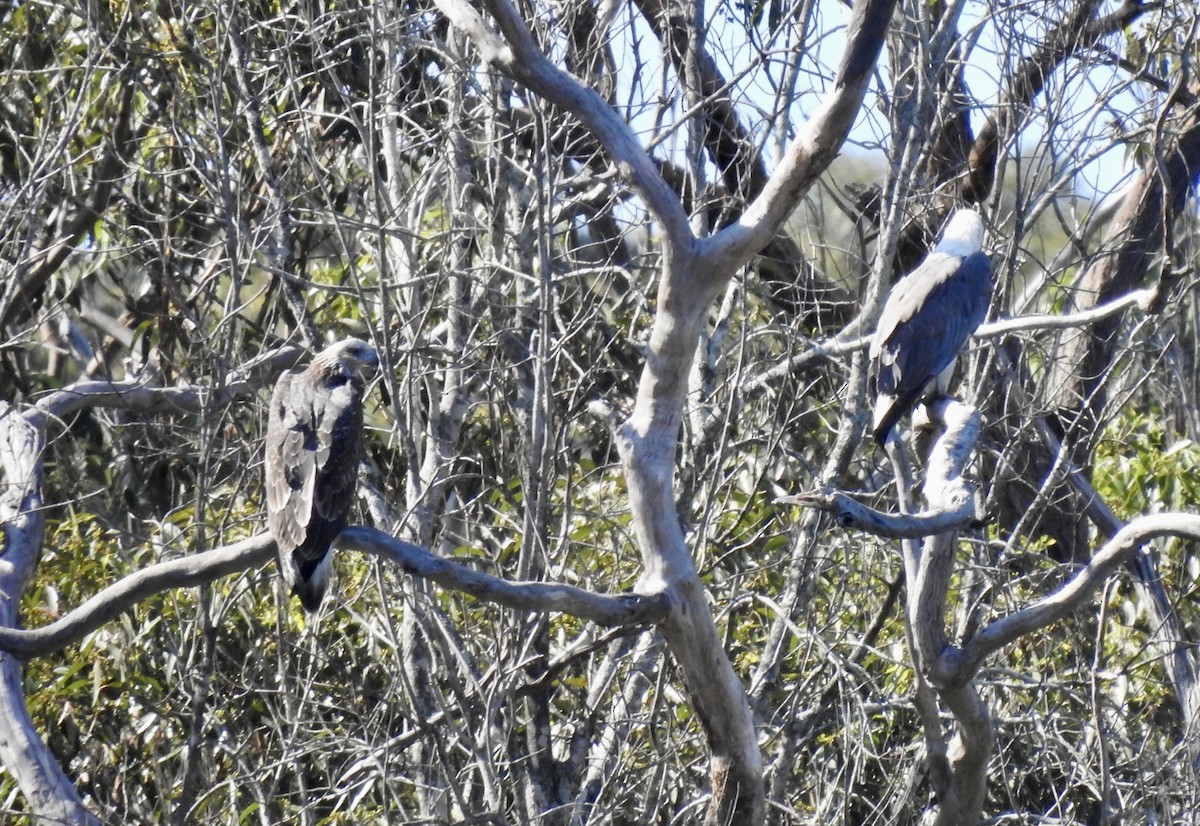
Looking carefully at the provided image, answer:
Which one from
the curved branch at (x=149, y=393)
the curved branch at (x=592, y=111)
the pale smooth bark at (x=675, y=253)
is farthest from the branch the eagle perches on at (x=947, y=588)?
the curved branch at (x=149, y=393)

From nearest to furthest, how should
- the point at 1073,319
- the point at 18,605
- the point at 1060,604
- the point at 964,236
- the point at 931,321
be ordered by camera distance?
the point at 1060,604 < the point at 1073,319 < the point at 18,605 < the point at 931,321 < the point at 964,236

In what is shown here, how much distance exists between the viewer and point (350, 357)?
5.05m

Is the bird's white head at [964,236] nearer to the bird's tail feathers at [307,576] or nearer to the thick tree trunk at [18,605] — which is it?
the bird's tail feathers at [307,576]

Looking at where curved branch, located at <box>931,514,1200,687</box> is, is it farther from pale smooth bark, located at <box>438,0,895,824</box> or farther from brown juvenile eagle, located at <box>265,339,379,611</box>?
brown juvenile eagle, located at <box>265,339,379,611</box>

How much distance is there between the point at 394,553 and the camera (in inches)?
135

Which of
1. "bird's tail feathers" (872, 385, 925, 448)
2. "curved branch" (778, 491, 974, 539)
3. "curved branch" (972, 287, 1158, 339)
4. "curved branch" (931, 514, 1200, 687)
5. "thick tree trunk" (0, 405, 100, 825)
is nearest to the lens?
"curved branch" (778, 491, 974, 539)

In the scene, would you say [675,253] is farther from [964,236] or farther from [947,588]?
[964,236]

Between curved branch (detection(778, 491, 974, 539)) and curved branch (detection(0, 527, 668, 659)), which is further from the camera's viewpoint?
curved branch (detection(0, 527, 668, 659))

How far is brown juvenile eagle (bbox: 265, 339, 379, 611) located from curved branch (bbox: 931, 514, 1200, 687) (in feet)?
5.67

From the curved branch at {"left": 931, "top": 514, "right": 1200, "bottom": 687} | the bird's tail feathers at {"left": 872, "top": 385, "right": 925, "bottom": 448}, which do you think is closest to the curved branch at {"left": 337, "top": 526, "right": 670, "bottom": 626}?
the curved branch at {"left": 931, "top": 514, "right": 1200, "bottom": 687}

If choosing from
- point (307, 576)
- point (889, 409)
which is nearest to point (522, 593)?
point (307, 576)

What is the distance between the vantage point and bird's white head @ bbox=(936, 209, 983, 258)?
5.47 metres

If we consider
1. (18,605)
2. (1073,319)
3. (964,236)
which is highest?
(964,236)

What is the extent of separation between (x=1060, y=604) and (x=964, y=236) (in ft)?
6.74
